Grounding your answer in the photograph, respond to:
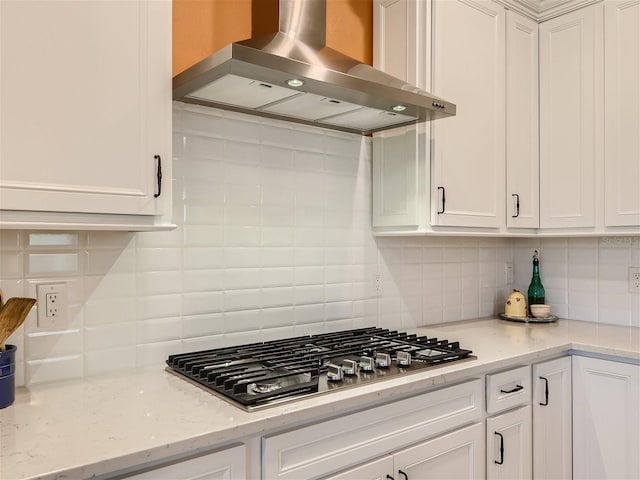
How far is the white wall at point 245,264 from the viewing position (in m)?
1.58

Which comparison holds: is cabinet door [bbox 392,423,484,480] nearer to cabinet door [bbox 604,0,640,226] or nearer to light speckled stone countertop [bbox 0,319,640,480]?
light speckled stone countertop [bbox 0,319,640,480]

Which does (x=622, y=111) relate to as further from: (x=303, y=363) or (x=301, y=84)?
(x=303, y=363)

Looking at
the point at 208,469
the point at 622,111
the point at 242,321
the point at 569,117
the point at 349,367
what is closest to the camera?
the point at 208,469

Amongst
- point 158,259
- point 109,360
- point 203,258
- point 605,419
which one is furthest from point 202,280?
point 605,419

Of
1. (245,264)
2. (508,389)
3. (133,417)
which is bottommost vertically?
(508,389)

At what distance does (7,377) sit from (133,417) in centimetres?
35

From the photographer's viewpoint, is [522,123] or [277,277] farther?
[522,123]

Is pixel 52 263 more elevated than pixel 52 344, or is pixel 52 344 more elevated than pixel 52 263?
pixel 52 263

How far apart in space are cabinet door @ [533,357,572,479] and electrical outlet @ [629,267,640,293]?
2.33 feet

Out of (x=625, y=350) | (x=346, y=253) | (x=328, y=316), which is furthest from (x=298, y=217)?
(x=625, y=350)

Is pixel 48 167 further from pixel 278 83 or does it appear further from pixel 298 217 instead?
pixel 298 217

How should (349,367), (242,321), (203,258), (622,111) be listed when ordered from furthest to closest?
(622,111), (242,321), (203,258), (349,367)

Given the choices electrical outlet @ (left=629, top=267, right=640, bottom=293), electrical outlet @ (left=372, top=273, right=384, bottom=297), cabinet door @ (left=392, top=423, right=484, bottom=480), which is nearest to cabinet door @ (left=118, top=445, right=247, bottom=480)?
cabinet door @ (left=392, top=423, right=484, bottom=480)

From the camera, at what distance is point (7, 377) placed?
1288 millimetres
